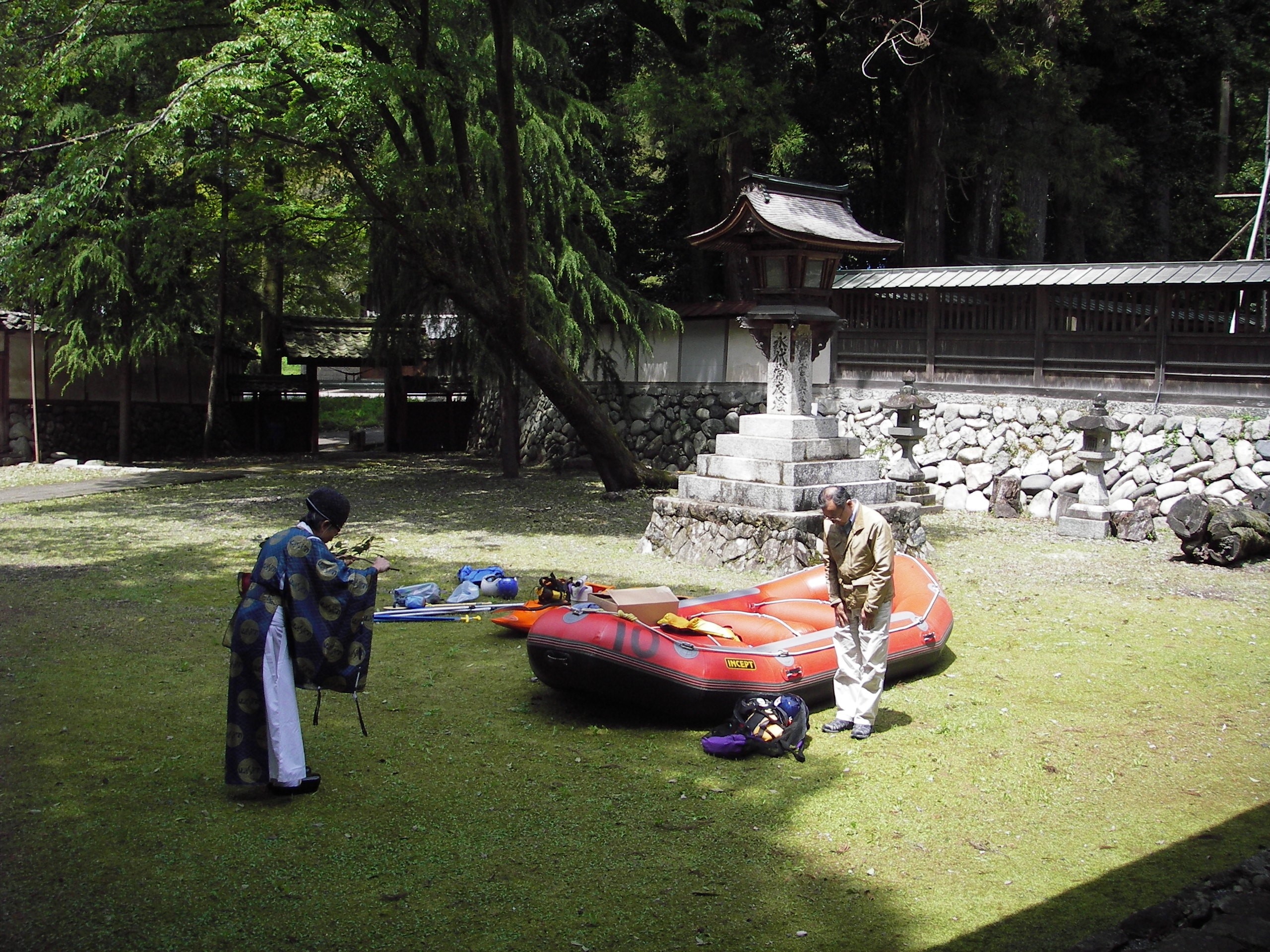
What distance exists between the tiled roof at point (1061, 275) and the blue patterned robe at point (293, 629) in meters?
10.9

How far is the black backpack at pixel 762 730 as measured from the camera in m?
6.02

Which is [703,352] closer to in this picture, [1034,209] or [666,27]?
[666,27]

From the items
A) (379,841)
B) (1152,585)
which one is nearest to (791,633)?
(379,841)

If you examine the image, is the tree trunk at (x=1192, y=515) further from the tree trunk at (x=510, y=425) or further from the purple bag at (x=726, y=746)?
the tree trunk at (x=510, y=425)

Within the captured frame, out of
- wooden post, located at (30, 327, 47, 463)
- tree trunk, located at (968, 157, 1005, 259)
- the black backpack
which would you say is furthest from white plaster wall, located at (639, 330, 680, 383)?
the black backpack

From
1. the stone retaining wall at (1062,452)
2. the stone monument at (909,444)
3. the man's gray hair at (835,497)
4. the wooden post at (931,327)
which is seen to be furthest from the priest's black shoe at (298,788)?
the wooden post at (931,327)

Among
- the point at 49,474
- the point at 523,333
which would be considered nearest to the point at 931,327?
the point at 523,333

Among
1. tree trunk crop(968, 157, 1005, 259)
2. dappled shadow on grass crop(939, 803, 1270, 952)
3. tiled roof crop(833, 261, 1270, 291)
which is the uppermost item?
tree trunk crop(968, 157, 1005, 259)

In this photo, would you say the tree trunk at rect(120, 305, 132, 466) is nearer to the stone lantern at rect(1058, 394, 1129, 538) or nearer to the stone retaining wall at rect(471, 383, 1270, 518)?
the stone retaining wall at rect(471, 383, 1270, 518)

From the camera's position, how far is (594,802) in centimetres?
530

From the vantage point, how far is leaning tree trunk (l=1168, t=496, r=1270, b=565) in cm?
1174

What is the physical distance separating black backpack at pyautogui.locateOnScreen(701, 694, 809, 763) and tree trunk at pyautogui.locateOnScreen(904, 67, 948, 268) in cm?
1445

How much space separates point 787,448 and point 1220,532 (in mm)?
4893

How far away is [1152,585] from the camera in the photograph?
10961mm
